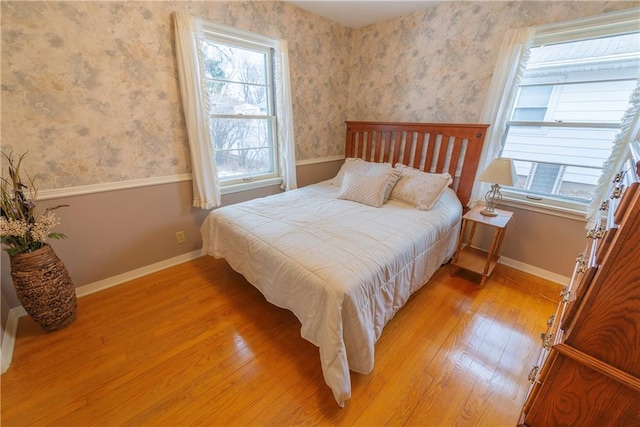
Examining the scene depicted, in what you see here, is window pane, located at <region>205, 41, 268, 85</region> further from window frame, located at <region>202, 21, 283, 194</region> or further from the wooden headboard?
the wooden headboard

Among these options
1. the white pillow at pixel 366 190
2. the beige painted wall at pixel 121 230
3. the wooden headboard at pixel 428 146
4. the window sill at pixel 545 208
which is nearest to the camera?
the beige painted wall at pixel 121 230

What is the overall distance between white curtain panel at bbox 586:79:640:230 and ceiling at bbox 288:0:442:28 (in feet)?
5.69

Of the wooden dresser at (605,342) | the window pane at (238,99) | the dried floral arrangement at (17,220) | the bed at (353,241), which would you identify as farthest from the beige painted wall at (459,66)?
the dried floral arrangement at (17,220)

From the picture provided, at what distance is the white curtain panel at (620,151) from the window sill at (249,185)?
8.80 feet

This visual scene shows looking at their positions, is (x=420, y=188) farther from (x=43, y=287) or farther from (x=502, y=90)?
(x=43, y=287)

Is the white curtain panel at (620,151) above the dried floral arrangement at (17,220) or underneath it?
above

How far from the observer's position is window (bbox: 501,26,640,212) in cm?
179

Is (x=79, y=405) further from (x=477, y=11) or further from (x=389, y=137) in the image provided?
(x=477, y=11)

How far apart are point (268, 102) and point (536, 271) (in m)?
3.05

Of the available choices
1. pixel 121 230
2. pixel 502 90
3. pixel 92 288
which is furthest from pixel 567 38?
pixel 92 288

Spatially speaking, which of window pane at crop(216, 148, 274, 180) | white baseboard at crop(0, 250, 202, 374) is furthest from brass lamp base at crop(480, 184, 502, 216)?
white baseboard at crop(0, 250, 202, 374)

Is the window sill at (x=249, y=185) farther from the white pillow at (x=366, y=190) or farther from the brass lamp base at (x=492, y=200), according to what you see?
the brass lamp base at (x=492, y=200)

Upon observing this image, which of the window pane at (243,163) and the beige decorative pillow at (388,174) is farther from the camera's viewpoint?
the window pane at (243,163)

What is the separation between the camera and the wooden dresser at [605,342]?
2.21 ft
